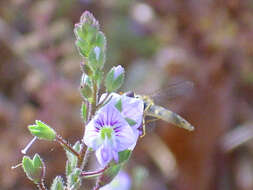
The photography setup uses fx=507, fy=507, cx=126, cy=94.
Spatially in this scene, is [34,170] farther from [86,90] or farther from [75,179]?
[86,90]

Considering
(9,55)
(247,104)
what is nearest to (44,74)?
(9,55)

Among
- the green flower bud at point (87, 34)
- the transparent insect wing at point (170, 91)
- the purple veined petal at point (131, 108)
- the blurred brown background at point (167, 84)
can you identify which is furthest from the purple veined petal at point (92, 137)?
the blurred brown background at point (167, 84)

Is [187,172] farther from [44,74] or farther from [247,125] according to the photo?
[44,74]

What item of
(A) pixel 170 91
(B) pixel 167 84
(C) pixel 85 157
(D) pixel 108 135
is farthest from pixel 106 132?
(B) pixel 167 84

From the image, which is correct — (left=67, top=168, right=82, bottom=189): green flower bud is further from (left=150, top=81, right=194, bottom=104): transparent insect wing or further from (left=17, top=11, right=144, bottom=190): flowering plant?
(left=150, top=81, right=194, bottom=104): transparent insect wing

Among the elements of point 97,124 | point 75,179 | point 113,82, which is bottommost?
point 75,179

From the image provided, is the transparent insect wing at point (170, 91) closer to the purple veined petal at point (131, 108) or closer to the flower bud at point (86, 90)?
the purple veined petal at point (131, 108)
